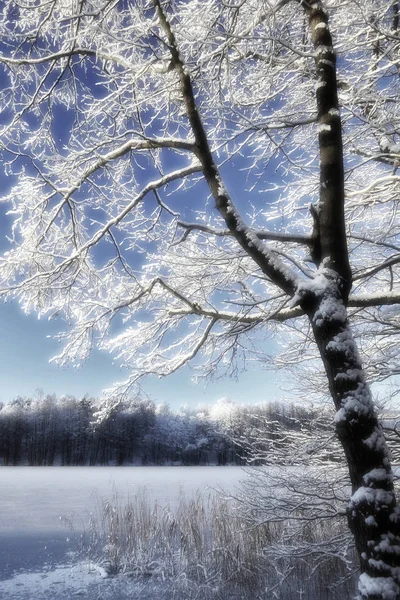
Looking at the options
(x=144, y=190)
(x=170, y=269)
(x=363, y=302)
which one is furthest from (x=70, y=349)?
(x=363, y=302)

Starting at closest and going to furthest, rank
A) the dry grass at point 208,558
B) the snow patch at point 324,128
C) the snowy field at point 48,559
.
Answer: the snow patch at point 324,128 → the snowy field at point 48,559 → the dry grass at point 208,558

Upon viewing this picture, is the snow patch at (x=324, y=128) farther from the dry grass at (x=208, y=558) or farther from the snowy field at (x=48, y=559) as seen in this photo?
the snowy field at (x=48, y=559)

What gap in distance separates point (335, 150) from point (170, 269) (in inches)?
70.3

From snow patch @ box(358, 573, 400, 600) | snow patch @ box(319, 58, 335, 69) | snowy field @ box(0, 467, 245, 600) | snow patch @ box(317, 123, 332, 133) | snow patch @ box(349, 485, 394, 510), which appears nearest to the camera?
snow patch @ box(358, 573, 400, 600)

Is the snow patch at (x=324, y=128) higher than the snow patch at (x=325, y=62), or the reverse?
the snow patch at (x=325, y=62)

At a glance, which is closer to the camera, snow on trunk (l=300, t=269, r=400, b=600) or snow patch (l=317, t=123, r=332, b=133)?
snow on trunk (l=300, t=269, r=400, b=600)

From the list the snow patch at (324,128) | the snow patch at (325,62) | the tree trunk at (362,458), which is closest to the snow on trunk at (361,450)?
the tree trunk at (362,458)

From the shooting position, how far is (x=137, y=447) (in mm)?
56469

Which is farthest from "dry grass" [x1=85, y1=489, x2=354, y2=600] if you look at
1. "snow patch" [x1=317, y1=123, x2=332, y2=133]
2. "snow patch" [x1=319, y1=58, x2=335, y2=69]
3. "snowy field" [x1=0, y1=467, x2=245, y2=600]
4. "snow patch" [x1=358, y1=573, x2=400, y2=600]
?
"snow patch" [x1=319, y1=58, x2=335, y2=69]

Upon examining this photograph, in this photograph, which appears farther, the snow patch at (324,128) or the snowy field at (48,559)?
the snowy field at (48,559)

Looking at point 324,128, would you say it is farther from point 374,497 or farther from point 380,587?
point 380,587

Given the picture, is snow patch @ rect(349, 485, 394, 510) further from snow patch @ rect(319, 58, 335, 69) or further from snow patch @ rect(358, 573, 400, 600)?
snow patch @ rect(319, 58, 335, 69)

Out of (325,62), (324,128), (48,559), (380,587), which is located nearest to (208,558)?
(48,559)

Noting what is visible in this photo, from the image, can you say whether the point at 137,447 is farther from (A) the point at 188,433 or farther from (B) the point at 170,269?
(B) the point at 170,269
